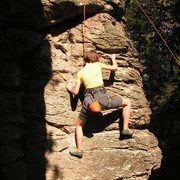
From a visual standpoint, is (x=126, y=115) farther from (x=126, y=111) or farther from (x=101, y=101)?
(x=101, y=101)

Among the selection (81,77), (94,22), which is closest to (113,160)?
(81,77)

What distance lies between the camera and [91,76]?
6977 millimetres

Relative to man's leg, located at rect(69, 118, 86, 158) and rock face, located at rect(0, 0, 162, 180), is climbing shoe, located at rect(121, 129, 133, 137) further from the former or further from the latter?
man's leg, located at rect(69, 118, 86, 158)

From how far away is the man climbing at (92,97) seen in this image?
22.7 feet

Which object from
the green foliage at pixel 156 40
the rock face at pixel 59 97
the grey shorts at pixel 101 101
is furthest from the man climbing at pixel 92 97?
the green foliage at pixel 156 40

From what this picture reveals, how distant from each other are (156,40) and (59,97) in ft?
41.1

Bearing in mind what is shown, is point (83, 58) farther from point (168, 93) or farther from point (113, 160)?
point (168, 93)

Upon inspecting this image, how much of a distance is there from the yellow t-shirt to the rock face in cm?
39

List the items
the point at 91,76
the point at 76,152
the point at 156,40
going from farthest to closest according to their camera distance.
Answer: the point at 156,40 → the point at 91,76 → the point at 76,152

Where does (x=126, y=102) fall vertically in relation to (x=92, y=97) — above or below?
below

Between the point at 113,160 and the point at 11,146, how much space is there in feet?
7.50

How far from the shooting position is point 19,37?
6863 mm

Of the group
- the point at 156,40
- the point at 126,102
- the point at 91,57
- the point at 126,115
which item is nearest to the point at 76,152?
the point at 126,115

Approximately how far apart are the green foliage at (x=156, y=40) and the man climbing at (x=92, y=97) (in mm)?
3724
